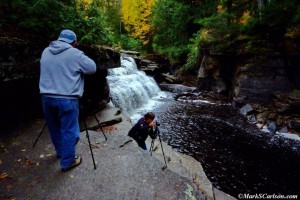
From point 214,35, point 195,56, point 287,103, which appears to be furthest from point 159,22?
point 287,103

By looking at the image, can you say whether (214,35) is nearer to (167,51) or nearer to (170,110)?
(170,110)

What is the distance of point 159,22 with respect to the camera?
30922 millimetres

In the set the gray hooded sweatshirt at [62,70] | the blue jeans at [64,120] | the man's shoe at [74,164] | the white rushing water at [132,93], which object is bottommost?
the white rushing water at [132,93]

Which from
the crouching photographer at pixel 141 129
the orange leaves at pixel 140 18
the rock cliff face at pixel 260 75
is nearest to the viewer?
the crouching photographer at pixel 141 129

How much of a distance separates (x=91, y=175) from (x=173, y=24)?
2769 centimetres

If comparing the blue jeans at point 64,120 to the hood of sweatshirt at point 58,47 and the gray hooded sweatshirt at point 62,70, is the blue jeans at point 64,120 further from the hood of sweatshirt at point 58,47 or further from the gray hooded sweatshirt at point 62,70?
the hood of sweatshirt at point 58,47

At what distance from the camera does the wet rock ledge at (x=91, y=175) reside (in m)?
3.96

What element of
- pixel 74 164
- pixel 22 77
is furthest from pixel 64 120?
pixel 22 77

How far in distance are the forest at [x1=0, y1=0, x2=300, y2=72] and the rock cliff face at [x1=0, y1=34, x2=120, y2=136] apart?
343 millimetres

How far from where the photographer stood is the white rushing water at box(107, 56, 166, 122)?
1459cm

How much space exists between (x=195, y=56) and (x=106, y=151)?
1835 centimetres

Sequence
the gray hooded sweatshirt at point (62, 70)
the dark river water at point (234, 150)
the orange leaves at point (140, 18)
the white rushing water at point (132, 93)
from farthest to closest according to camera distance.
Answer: the orange leaves at point (140, 18)
the white rushing water at point (132, 93)
the dark river water at point (234, 150)
the gray hooded sweatshirt at point (62, 70)

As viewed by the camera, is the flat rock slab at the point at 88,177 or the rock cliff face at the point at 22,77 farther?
the rock cliff face at the point at 22,77

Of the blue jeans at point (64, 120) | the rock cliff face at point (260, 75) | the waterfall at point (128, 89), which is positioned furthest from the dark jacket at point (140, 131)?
the rock cliff face at point (260, 75)
